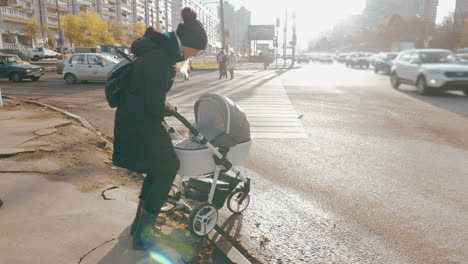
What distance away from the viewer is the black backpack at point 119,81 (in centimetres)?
261

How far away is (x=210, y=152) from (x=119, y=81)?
0.93 metres

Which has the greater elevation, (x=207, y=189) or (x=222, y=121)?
(x=222, y=121)

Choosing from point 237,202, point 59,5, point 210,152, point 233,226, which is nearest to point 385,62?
point 237,202

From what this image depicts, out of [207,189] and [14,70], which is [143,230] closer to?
[207,189]

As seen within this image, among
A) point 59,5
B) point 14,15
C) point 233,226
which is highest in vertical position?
point 59,5

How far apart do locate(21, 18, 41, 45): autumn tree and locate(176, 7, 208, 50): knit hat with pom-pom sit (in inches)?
2944

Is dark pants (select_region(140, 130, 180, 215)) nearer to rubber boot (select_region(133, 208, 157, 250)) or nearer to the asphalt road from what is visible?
rubber boot (select_region(133, 208, 157, 250))

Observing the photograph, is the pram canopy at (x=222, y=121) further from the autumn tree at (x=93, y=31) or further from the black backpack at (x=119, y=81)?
the autumn tree at (x=93, y=31)

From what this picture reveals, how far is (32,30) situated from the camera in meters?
65.7

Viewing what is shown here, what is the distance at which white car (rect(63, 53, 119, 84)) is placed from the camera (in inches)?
713

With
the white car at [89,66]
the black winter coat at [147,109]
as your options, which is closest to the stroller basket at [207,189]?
the black winter coat at [147,109]

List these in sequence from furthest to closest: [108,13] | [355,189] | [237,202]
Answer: [108,13] < [355,189] < [237,202]

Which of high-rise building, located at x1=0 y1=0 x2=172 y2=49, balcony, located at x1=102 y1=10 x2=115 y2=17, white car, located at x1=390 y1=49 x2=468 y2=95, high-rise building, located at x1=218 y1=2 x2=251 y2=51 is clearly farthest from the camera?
high-rise building, located at x1=218 y1=2 x2=251 y2=51

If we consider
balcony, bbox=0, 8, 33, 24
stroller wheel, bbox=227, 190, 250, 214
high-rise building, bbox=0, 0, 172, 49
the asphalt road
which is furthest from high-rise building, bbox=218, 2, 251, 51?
stroller wheel, bbox=227, 190, 250, 214
